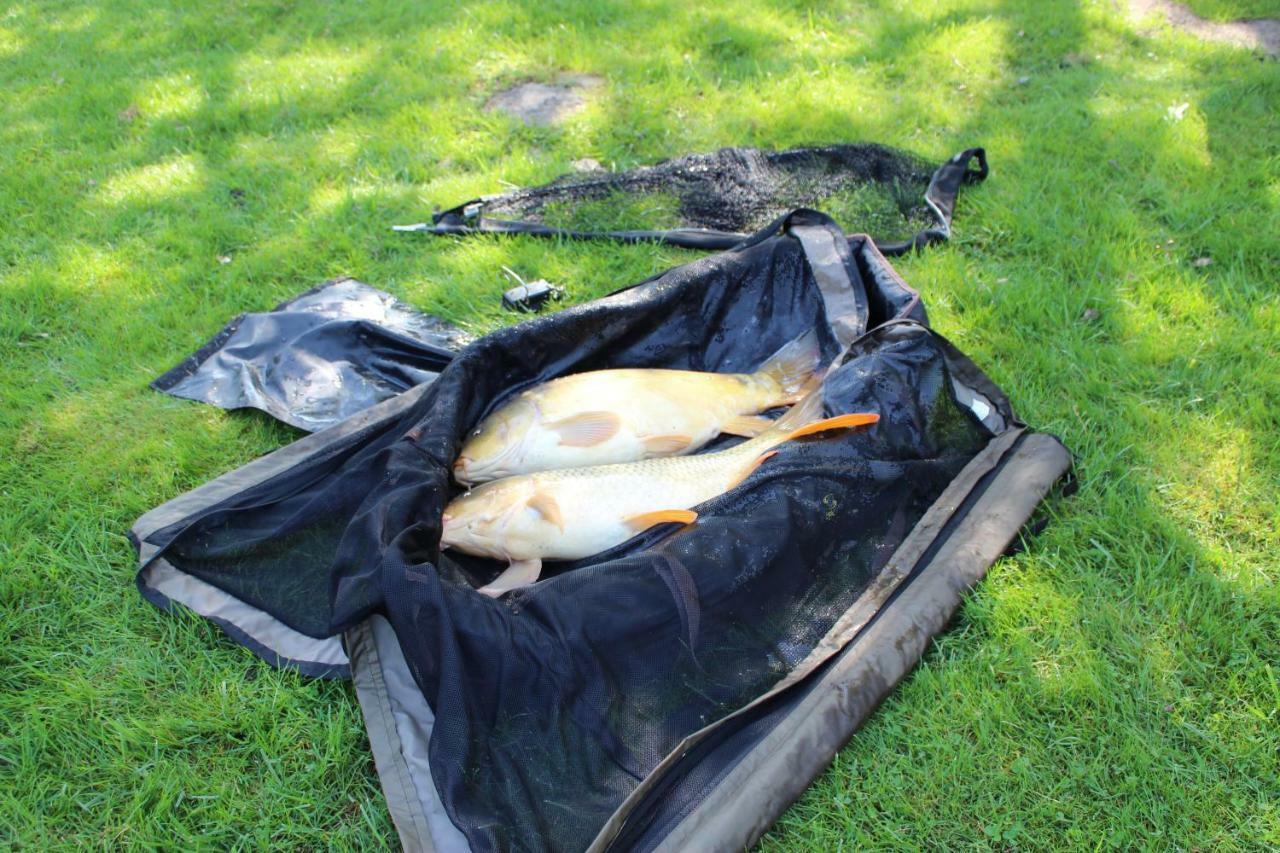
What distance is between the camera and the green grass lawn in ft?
7.16

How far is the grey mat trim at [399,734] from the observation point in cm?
200

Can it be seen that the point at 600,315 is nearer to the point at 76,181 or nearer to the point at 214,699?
the point at 214,699

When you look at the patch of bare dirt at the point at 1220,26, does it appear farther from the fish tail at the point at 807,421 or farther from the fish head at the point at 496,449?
the fish head at the point at 496,449

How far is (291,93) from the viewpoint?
571 centimetres

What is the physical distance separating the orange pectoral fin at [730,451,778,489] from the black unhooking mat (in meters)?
0.07

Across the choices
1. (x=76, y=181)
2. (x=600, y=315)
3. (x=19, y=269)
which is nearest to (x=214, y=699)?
(x=600, y=315)

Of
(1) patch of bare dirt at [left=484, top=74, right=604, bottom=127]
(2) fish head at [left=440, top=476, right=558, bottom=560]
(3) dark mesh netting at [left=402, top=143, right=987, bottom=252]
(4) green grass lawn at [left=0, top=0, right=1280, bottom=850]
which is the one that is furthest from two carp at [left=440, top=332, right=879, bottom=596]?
(1) patch of bare dirt at [left=484, top=74, right=604, bottom=127]

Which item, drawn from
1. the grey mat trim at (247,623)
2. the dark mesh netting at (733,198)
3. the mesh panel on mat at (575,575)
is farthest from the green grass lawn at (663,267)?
the mesh panel on mat at (575,575)

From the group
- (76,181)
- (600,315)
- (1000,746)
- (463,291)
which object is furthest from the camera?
(76,181)

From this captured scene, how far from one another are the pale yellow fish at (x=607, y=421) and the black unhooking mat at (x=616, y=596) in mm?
145

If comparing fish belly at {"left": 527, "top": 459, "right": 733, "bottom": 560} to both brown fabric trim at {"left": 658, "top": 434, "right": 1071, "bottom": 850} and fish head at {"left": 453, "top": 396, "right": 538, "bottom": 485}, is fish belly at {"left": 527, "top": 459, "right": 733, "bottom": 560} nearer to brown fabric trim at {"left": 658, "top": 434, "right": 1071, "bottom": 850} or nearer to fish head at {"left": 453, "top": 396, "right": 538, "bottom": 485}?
fish head at {"left": 453, "top": 396, "right": 538, "bottom": 485}

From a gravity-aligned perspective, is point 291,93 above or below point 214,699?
above

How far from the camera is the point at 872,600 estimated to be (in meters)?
2.42

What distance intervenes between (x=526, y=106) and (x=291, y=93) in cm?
158
